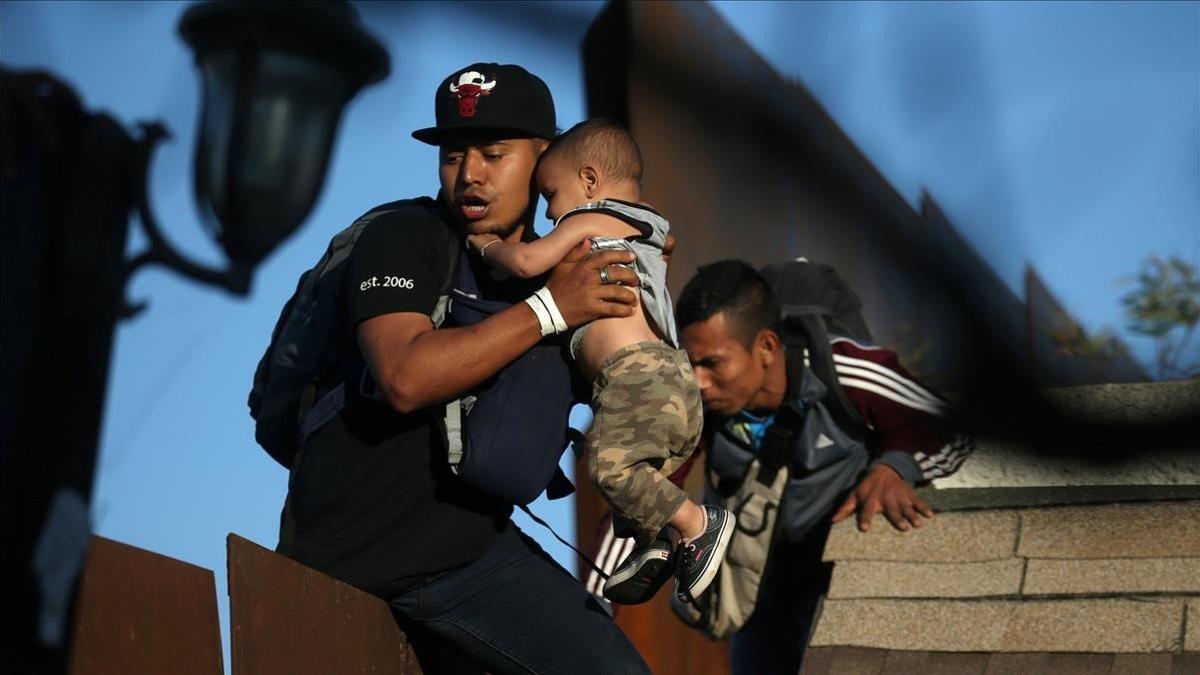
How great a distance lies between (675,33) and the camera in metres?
0.92

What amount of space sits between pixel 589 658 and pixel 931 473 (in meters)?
1.99

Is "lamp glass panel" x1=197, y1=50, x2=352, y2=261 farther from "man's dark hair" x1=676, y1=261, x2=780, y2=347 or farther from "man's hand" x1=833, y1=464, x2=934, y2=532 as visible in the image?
"man's dark hair" x1=676, y1=261, x2=780, y2=347

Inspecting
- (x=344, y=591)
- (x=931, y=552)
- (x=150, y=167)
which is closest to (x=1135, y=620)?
(x=931, y=552)

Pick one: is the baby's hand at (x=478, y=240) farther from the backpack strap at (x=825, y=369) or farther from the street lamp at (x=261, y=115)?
the backpack strap at (x=825, y=369)

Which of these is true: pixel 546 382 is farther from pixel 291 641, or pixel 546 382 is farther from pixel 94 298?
pixel 94 298

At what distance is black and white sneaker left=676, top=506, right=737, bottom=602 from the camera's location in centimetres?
298

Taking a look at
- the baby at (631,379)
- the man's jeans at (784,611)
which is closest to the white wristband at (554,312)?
the baby at (631,379)

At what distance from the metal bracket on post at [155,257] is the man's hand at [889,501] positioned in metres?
3.15

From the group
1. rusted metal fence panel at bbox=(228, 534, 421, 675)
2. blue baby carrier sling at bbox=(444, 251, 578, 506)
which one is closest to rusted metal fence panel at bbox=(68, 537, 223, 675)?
rusted metal fence panel at bbox=(228, 534, 421, 675)

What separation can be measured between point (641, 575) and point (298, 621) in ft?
2.07

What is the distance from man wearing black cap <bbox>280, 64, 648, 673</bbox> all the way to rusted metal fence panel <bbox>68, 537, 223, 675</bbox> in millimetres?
261

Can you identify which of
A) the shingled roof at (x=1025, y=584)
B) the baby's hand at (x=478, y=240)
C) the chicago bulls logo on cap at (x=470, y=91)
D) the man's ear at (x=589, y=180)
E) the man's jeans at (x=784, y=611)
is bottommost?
the man's jeans at (x=784, y=611)

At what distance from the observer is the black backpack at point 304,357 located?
2.80m

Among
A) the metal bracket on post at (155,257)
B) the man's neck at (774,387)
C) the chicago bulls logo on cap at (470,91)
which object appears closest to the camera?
the metal bracket on post at (155,257)
